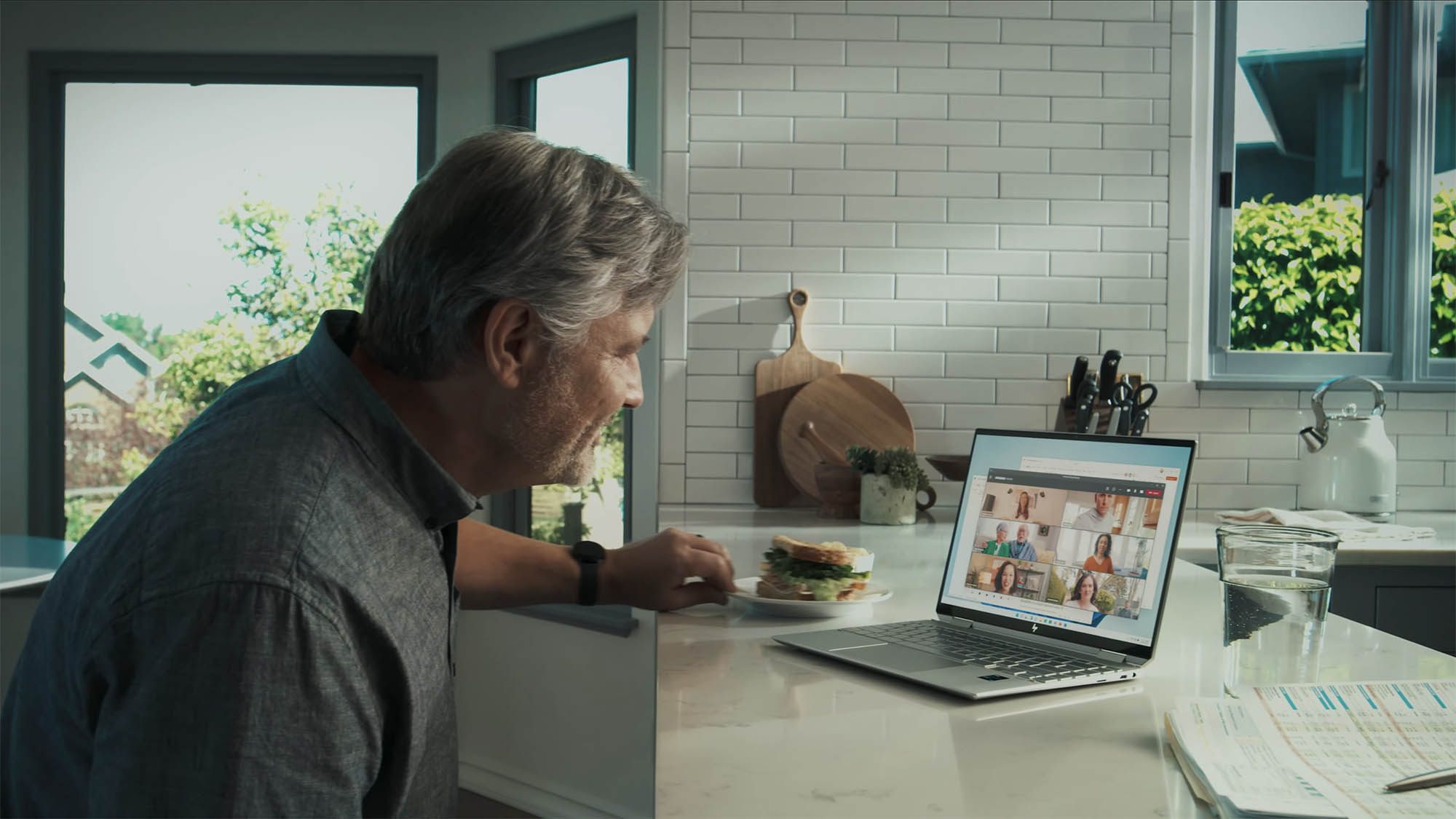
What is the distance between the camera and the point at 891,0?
10.9 ft

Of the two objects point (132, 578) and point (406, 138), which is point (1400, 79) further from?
point (132, 578)

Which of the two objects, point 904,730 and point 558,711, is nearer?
point 904,730

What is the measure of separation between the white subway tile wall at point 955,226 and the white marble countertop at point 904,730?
1.72 meters

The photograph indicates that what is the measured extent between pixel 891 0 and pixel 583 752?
2.47m

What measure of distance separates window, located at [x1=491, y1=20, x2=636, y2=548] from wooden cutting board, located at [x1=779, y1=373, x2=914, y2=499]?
628mm

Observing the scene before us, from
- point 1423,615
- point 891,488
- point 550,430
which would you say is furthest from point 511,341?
point 1423,615

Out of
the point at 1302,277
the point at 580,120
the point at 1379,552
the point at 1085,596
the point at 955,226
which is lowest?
the point at 1379,552

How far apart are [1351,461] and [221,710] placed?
10.1 feet

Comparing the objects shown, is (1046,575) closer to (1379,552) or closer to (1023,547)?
(1023,547)

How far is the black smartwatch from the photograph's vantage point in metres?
1.67

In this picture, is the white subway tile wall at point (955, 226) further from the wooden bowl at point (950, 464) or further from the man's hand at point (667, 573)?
the man's hand at point (667, 573)

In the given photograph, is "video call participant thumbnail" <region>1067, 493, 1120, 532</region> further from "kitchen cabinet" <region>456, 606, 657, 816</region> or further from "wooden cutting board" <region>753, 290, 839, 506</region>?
"kitchen cabinet" <region>456, 606, 657, 816</region>

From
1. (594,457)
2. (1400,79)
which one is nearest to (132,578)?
(594,457)

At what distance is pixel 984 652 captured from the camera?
1.37 meters
